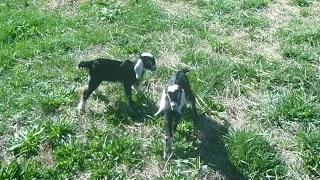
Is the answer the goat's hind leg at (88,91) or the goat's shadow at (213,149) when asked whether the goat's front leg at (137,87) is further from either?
the goat's shadow at (213,149)

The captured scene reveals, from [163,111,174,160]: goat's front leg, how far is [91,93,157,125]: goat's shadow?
2.65ft

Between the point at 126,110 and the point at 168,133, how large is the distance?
1092mm

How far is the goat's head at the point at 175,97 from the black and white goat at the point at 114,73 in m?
0.97

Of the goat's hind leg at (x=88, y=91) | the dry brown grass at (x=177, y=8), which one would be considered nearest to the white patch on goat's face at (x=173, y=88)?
the goat's hind leg at (x=88, y=91)

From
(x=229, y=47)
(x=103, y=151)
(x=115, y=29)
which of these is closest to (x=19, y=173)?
(x=103, y=151)

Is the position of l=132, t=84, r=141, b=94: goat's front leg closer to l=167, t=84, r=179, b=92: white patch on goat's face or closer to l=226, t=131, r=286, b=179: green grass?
l=167, t=84, r=179, b=92: white patch on goat's face

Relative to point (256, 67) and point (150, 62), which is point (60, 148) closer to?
point (150, 62)

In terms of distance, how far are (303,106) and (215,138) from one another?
4.41 feet

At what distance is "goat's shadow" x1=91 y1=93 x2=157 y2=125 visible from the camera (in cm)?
597

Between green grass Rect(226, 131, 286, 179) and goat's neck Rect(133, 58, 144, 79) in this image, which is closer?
green grass Rect(226, 131, 286, 179)

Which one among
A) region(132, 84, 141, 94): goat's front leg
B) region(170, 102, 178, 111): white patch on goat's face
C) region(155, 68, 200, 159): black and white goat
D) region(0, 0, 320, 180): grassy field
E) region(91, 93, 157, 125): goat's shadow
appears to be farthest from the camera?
region(132, 84, 141, 94): goat's front leg

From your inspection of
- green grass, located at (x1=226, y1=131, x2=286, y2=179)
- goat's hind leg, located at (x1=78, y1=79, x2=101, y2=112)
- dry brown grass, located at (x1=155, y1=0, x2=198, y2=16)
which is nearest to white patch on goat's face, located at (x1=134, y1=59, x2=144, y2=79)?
goat's hind leg, located at (x1=78, y1=79, x2=101, y2=112)

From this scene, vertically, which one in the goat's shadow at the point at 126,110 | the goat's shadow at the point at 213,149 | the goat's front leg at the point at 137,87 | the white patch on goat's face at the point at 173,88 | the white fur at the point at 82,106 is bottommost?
the goat's shadow at the point at 213,149

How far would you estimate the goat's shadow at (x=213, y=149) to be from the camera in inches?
210
